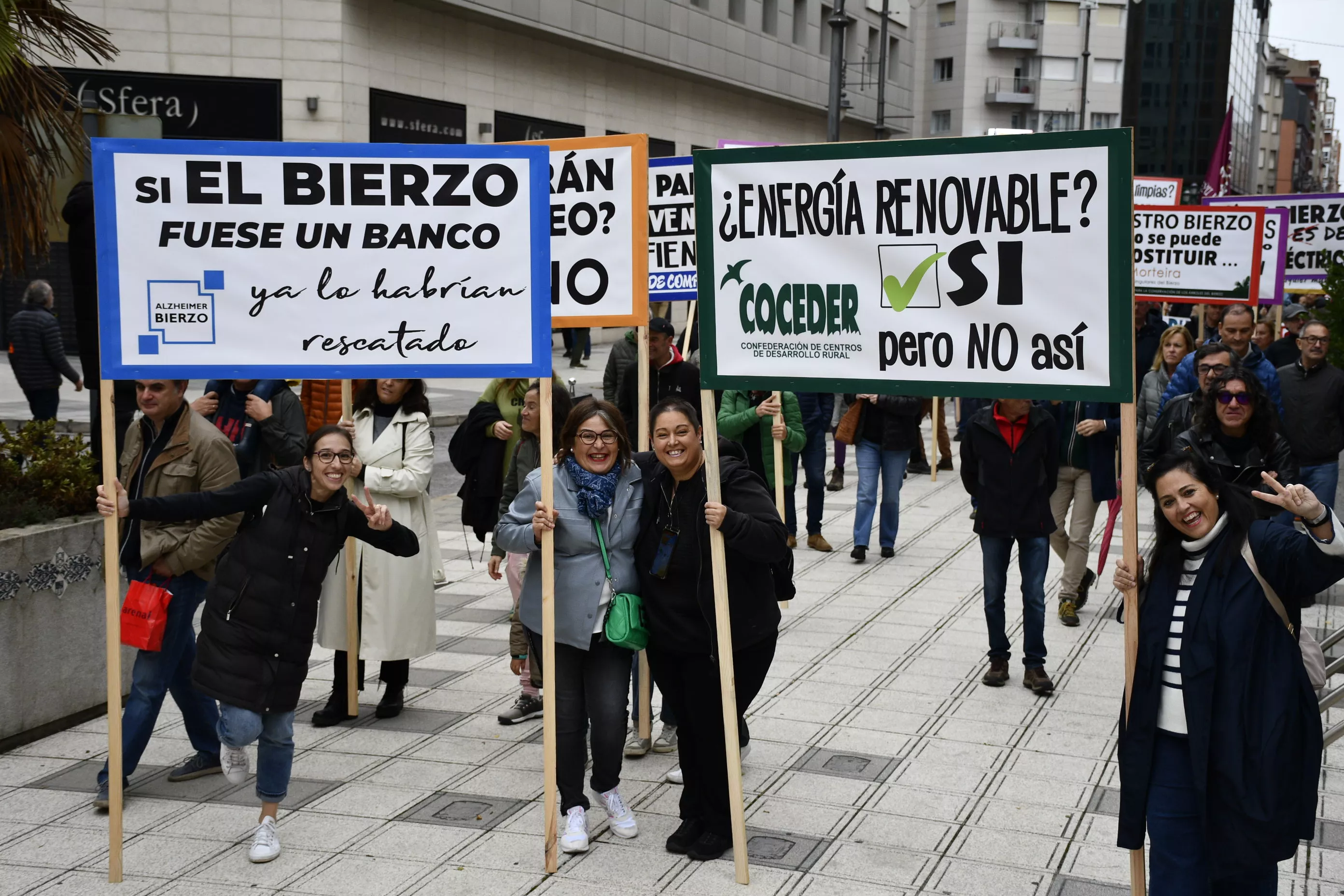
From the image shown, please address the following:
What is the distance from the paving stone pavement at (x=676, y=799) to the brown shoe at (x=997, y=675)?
Result: 2.1 inches

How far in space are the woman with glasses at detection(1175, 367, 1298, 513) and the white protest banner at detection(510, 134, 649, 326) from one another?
294cm

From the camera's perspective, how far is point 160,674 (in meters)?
6.02

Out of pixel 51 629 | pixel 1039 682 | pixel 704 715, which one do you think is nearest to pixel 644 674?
pixel 704 715

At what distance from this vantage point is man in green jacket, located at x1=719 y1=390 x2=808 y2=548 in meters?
9.96

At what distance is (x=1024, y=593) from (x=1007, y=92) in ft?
236

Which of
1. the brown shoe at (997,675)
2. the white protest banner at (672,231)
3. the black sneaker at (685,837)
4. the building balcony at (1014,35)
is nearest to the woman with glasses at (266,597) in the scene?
the black sneaker at (685,837)

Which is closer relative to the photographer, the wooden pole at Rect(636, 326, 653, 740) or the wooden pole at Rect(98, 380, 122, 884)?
the wooden pole at Rect(98, 380, 122, 884)

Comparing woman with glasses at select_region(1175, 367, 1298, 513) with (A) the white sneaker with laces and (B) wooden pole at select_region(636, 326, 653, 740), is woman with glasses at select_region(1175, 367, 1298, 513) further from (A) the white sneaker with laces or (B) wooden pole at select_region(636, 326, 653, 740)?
(A) the white sneaker with laces

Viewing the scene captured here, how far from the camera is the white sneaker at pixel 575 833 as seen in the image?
17.9ft

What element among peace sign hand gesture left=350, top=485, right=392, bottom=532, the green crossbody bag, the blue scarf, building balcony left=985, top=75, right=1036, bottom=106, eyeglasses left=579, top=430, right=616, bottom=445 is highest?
building balcony left=985, top=75, right=1036, bottom=106

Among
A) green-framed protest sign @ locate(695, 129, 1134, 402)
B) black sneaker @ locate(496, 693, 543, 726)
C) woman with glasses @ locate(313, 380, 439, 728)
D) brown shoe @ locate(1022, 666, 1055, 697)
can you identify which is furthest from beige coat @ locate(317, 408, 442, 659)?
brown shoe @ locate(1022, 666, 1055, 697)

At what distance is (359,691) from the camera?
24.9 ft

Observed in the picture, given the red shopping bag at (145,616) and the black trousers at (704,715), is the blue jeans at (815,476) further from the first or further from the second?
the red shopping bag at (145,616)

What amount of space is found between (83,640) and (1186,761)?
536 cm
